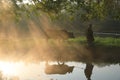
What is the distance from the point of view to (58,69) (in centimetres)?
1645

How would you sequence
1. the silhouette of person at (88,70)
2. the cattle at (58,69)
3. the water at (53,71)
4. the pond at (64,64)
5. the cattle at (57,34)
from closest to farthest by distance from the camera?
the water at (53,71) → the silhouette of person at (88,70) → the pond at (64,64) → the cattle at (58,69) → the cattle at (57,34)

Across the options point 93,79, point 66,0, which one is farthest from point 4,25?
point 93,79

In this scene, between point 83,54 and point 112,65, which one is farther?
point 83,54

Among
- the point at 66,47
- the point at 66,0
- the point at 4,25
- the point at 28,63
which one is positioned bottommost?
the point at 4,25

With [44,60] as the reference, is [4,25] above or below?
below

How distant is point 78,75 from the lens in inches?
588

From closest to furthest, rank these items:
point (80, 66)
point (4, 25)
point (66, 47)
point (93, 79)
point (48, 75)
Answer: point (93, 79), point (48, 75), point (80, 66), point (66, 47), point (4, 25)

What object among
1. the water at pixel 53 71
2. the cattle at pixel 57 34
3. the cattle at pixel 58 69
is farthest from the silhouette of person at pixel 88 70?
the cattle at pixel 57 34

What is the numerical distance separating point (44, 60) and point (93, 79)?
627 cm

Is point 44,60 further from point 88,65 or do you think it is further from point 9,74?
point 9,74

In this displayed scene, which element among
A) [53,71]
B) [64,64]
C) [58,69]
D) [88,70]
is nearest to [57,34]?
[64,64]

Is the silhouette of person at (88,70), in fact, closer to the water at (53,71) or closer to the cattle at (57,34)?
the water at (53,71)

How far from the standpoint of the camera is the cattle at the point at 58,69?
51.2 ft

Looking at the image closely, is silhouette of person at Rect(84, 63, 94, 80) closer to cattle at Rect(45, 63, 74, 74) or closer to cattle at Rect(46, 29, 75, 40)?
cattle at Rect(45, 63, 74, 74)
